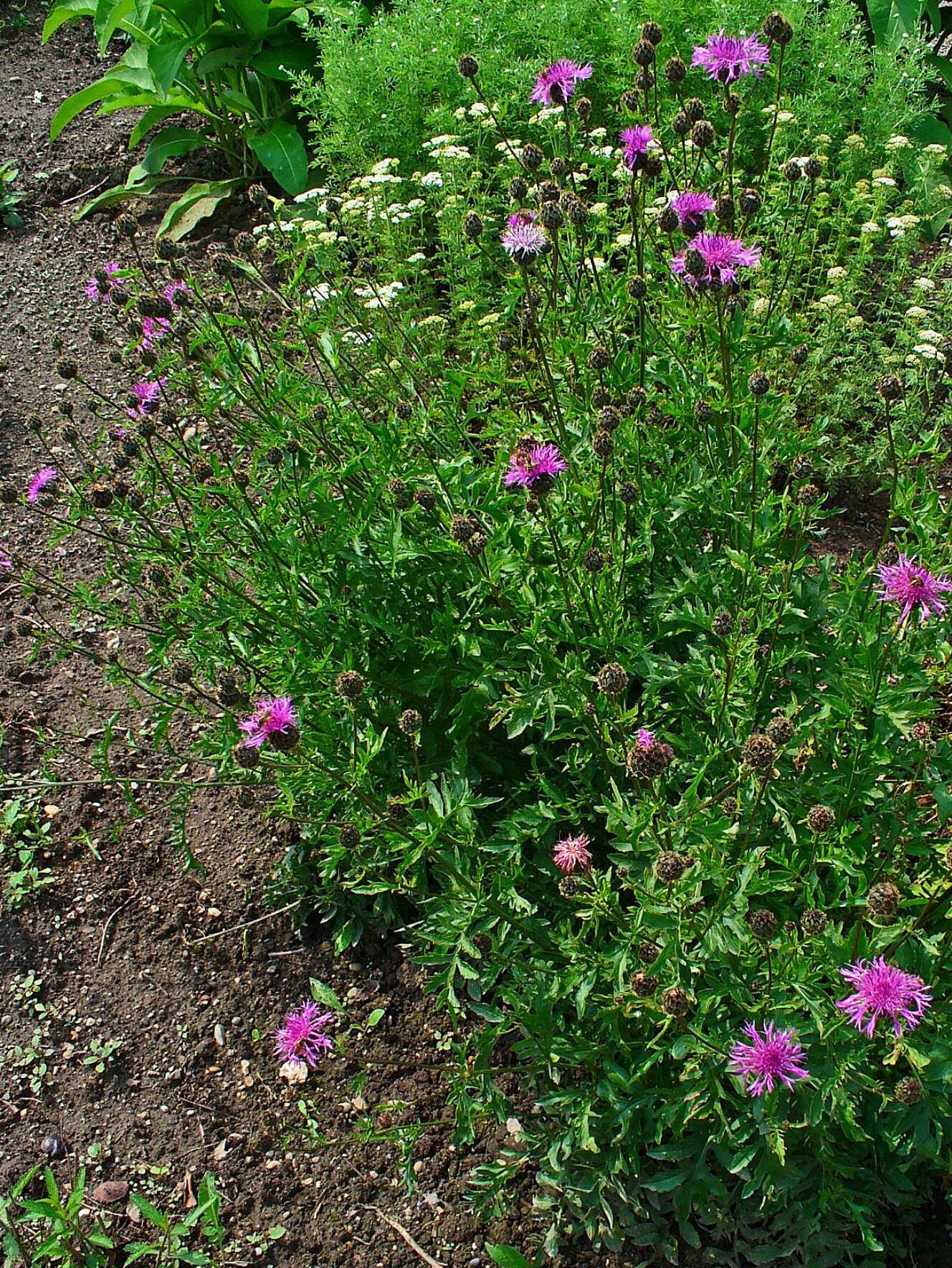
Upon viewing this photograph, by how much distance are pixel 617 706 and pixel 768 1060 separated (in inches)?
30.6

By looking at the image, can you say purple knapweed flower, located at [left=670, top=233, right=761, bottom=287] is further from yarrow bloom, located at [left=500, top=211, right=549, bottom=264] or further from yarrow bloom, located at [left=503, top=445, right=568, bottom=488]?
yarrow bloom, located at [left=503, top=445, right=568, bottom=488]

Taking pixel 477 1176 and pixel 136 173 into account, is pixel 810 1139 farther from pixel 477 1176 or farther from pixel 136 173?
pixel 136 173

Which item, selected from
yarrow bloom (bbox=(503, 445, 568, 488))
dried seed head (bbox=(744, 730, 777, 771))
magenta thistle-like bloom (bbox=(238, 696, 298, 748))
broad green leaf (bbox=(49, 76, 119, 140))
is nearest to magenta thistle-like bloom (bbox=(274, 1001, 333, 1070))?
magenta thistle-like bloom (bbox=(238, 696, 298, 748))

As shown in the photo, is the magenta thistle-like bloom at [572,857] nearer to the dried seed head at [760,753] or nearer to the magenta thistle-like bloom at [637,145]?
the dried seed head at [760,753]

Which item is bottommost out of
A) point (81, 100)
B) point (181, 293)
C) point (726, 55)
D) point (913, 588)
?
point (913, 588)

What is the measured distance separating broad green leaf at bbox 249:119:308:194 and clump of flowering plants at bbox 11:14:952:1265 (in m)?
2.86

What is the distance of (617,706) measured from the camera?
242 centimetres

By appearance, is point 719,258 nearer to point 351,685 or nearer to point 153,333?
point 351,685

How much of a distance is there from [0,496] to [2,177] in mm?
5002

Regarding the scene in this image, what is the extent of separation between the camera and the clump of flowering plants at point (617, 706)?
217cm

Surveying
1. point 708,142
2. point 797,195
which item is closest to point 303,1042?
point 708,142

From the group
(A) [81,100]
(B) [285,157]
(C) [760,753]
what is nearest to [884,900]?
(C) [760,753]

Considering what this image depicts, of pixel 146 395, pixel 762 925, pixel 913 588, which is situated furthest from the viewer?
pixel 146 395

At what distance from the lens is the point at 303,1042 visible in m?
2.33
